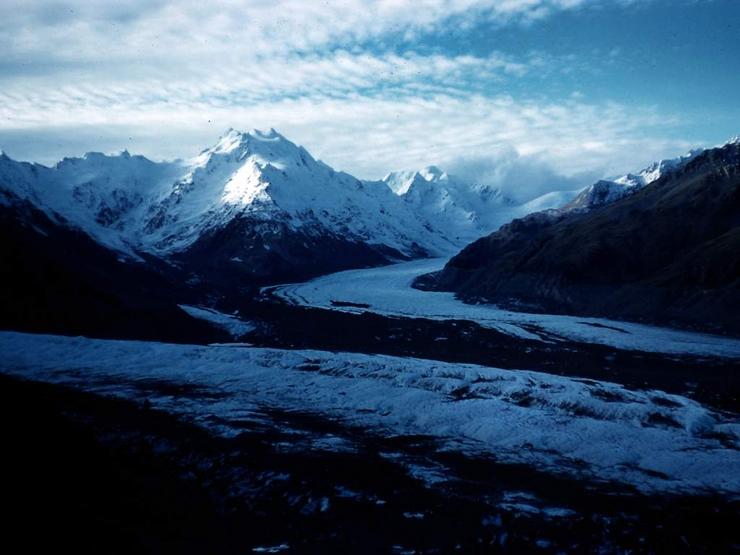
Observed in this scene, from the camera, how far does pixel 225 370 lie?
33.5 metres

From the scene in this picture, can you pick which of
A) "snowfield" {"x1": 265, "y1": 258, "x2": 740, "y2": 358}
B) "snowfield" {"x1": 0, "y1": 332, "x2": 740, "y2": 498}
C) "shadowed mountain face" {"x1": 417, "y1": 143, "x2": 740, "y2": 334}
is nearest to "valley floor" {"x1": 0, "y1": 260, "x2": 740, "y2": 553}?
"snowfield" {"x1": 0, "y1": 332, "x2": 740, "y2": 498}

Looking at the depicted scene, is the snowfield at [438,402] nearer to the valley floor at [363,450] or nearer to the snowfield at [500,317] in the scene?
the valley floor at [363,450]

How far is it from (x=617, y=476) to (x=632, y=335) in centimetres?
4412

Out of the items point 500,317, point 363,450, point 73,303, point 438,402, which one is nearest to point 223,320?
point 73,303

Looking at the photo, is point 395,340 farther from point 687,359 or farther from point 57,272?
point 57,272

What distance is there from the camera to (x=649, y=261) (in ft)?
267

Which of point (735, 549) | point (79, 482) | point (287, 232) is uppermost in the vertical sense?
point (287, 232)

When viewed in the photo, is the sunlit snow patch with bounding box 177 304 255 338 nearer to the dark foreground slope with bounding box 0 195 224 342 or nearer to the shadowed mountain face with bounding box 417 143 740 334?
the dark foreground slope with bounding box 0 195 224 342

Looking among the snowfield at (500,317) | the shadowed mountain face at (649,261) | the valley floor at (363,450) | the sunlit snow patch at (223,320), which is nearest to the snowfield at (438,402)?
the valley floor at (363,450)

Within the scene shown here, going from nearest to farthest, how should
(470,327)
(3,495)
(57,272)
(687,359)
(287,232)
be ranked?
1. (3,495)
2. (687,359)
3. (57,272)
4. (470,327)
5. (287,232)

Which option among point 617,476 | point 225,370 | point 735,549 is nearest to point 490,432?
point 617,476

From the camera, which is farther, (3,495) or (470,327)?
(470,327)

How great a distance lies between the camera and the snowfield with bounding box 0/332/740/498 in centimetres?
2272

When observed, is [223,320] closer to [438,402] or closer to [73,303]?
[73,303]
